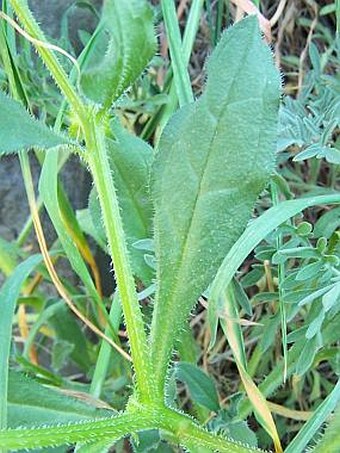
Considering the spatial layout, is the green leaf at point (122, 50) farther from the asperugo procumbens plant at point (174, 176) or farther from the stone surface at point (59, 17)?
the stone surface at point (59, 17)

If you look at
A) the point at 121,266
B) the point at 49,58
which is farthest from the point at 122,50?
the point at 121,266

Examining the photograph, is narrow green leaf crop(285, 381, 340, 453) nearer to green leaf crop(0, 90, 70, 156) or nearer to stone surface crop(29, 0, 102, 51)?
green leaf crop(0, 90, 70, 156)

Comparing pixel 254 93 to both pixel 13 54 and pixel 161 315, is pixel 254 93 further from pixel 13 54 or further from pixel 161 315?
pixel 13 54

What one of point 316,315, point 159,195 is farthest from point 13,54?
point 316,315

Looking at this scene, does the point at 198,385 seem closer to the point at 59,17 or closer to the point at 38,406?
the point at 38,406

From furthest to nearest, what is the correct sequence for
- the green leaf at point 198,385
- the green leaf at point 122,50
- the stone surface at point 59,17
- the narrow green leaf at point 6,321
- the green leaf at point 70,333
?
the stone surface at point 59,17, the green leaf at point 70,333, the green leaf at point 198,385, the narrow green leaf at point 6,321, the green leaf at point 122,50

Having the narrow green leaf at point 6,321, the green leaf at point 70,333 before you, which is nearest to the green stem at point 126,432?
the narrow green leaf at point 6,321
